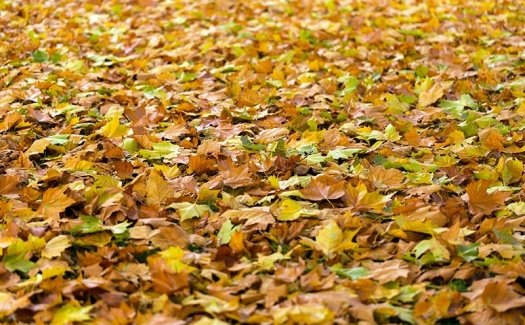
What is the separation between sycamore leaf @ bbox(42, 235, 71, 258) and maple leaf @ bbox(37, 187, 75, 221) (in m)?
0.16

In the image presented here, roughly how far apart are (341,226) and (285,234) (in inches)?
7.9

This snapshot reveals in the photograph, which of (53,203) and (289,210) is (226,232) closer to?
(289,210)

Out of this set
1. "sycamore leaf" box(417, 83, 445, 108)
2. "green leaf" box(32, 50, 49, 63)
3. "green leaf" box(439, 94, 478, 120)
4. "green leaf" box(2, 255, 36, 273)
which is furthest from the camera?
"green leaf" box(32, 50, 49, 63)

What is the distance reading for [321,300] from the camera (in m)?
1.99

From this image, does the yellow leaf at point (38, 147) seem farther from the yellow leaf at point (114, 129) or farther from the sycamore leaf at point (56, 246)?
the sycamore leaf at point (56, 246)

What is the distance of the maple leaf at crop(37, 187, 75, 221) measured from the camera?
8.02 feet

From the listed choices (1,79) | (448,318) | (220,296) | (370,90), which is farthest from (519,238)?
(1,79)

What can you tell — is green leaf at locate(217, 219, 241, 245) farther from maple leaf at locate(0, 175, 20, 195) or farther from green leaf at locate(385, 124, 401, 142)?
green leaf at locate(385, 124, 401, 142)

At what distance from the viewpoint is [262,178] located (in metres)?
2.80

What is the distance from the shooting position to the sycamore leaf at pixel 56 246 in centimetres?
222

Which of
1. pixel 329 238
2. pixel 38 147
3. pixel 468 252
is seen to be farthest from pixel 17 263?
pixel 468 252

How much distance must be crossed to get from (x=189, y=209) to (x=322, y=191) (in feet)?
1.67

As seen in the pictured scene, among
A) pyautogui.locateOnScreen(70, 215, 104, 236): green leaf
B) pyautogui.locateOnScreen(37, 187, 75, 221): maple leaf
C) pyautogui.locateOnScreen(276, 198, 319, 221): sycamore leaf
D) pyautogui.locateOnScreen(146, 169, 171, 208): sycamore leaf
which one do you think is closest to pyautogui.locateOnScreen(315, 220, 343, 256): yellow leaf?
pyautogui.locateOnScreen(276, 198, 319, 221): sycamore leaf

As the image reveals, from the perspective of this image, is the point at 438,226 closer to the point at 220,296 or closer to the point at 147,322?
the point at 220,296
